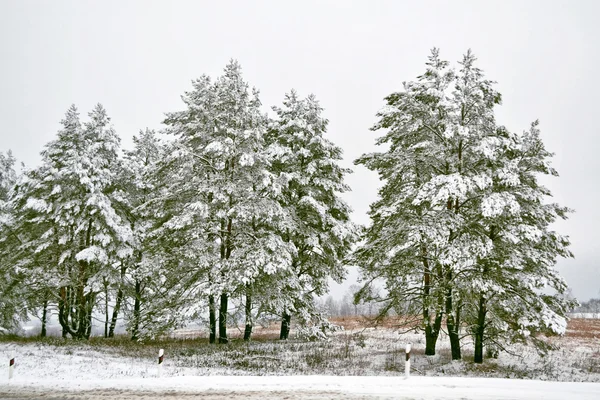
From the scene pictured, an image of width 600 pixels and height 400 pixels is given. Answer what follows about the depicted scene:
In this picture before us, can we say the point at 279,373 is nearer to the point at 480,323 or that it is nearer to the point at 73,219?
the point at 480,323

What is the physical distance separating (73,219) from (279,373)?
1422cm

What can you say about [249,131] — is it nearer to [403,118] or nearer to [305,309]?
[403,118]

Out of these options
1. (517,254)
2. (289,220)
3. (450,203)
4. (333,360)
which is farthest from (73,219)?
(517,254)

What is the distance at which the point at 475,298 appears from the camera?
14398 millimetres

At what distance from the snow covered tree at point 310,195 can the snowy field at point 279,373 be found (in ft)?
12.7

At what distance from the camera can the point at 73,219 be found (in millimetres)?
21406

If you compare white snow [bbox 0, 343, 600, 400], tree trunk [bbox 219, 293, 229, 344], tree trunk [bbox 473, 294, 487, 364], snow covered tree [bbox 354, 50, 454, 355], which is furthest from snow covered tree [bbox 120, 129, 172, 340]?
tree trunk [bbox 473, 294, 487, 364]

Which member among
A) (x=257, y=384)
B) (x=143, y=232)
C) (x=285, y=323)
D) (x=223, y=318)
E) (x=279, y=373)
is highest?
(x=143, y=232)

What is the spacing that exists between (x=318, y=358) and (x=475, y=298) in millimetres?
6480

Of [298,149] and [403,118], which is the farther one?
[298,149]

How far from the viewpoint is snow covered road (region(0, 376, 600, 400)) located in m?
9.95

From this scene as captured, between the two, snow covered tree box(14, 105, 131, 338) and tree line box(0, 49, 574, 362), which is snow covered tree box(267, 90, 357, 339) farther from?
snow covered tree box(14, 105, 131, 338)

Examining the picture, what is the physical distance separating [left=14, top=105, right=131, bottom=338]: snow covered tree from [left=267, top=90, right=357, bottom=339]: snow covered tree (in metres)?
9.18

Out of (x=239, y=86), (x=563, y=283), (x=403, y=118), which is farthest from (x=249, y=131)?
(x=563, y=283)
